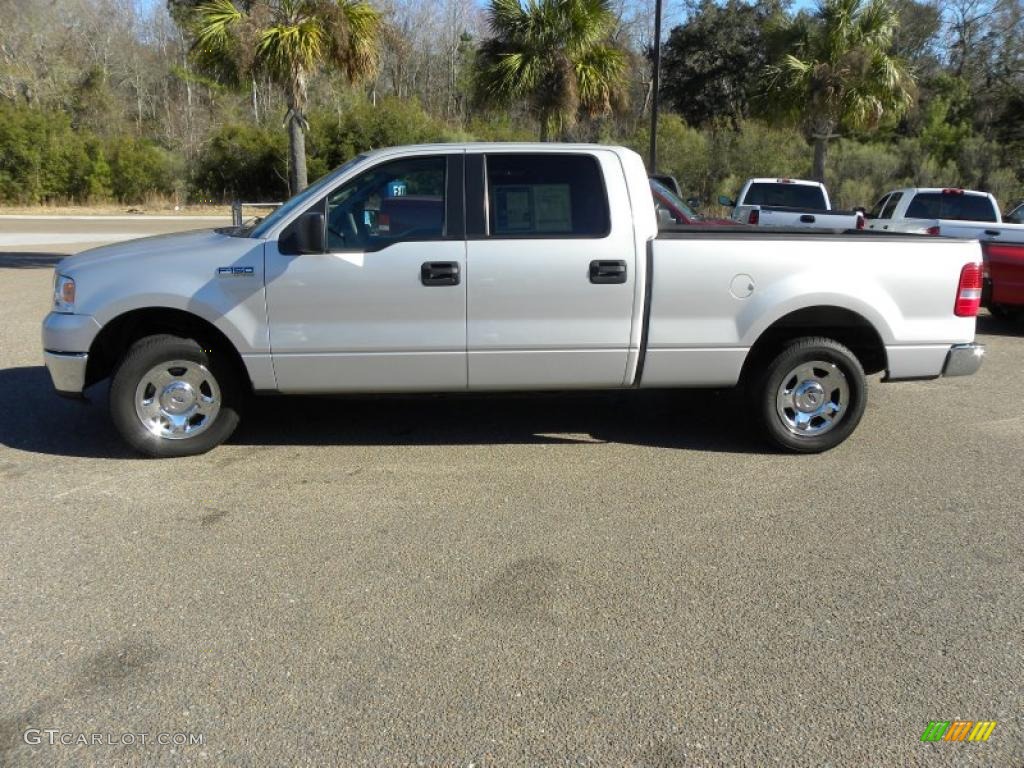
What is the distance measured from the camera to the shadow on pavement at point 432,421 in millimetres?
6055

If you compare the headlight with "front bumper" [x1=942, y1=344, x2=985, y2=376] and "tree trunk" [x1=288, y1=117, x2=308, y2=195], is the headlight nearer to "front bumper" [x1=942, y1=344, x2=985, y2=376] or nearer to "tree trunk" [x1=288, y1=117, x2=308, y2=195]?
"front bumper" [x1=942, y1=344, x2=985, y2=376]

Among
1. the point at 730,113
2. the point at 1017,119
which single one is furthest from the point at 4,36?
the point at 1017,119

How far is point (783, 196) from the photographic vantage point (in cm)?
1598

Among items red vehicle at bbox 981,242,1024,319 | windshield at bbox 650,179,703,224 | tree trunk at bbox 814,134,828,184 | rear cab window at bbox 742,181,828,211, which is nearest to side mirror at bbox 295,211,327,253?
windshield at bbox 650,179,703,224

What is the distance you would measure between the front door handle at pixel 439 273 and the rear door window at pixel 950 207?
10970 millimetres

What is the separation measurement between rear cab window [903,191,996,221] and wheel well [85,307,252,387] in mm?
11811

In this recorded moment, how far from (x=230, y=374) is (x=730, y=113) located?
39.9 metres

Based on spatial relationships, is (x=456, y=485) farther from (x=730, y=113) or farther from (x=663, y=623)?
(x=730, y=113)

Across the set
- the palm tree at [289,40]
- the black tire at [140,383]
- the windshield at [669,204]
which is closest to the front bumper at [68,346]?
the black tire at [140,383]

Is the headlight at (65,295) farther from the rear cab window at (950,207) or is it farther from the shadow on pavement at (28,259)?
the rear cab window at (950,207)

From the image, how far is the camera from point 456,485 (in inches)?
207

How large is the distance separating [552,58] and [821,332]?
467 inches

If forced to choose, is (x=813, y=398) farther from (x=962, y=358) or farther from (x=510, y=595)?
(x=510, y=595)

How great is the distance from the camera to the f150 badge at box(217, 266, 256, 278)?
5.32 m
